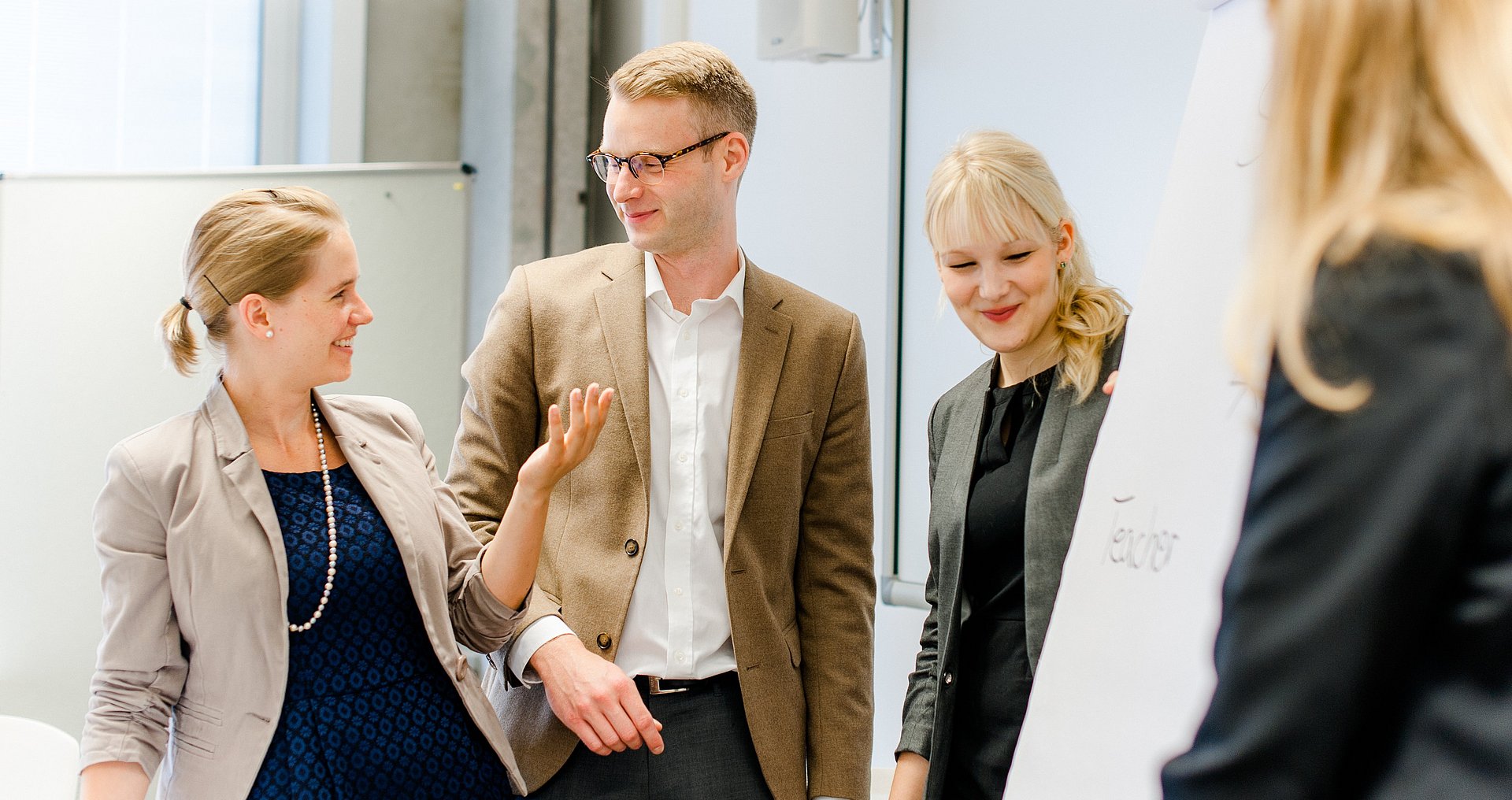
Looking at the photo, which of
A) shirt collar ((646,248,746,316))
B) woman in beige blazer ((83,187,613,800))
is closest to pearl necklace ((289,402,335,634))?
woman in beige blazer ((83,187,613,800))

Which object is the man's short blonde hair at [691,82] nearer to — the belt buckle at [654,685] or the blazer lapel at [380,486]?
the blazer lapel at [380,486]

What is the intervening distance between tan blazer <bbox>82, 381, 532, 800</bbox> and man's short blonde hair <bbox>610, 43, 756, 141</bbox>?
770mm

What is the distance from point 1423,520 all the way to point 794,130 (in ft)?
10.5

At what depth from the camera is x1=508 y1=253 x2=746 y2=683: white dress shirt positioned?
5.69 ft

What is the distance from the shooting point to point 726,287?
A: 191cm

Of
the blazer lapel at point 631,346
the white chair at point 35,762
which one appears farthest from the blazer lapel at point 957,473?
the white chair at point 35,762

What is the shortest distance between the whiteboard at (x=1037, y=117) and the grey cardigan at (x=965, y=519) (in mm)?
821

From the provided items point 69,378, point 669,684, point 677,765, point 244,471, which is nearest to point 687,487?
point 669,684

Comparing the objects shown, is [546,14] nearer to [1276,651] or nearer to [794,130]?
[794,130]

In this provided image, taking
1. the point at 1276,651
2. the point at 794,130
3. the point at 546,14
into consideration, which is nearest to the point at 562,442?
the point at 1276,651

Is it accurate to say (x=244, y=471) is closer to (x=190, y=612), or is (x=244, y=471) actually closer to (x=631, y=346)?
(x=190, y=612)

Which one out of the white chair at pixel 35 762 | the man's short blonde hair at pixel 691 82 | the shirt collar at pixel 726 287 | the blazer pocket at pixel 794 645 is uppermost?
the man's short blonde hair at pixel 691 82

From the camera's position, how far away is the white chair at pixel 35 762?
2246 millimetres

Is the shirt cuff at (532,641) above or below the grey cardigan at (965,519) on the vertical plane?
below
